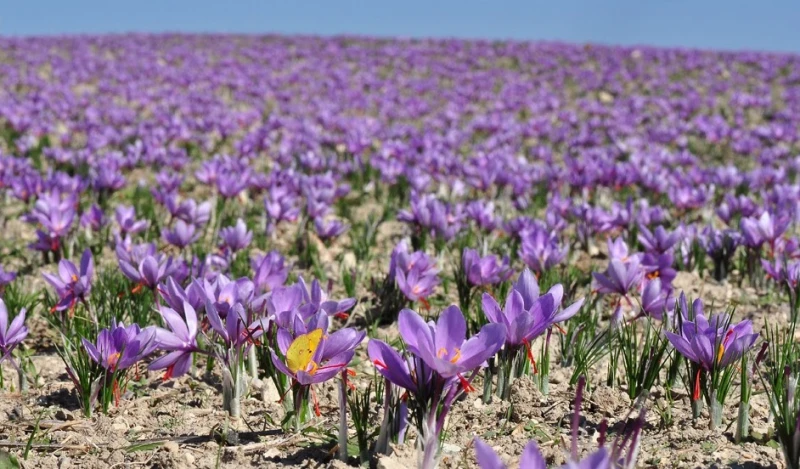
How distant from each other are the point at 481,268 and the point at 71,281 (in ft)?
5.53

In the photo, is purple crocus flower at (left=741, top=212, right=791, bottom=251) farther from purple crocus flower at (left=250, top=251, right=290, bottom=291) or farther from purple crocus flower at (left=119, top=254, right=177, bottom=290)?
purple crocus flower at (left=119, top=254, right=177, bottom=290)

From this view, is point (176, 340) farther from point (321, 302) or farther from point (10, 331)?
point (10, 331)

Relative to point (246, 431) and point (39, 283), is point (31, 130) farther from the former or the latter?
point (246, 431)

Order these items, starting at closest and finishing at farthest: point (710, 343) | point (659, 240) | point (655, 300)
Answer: point (710, 343)
point (655, 300)
point (659, 240)

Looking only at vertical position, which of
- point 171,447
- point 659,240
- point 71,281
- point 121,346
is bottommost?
point 171,447

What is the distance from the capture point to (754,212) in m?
4.61

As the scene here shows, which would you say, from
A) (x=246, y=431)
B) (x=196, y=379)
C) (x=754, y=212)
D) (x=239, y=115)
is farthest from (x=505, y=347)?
(x=239, y=115)

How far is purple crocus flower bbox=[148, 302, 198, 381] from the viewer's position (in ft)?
6.47

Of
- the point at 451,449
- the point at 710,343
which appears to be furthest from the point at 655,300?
the point at 451,449

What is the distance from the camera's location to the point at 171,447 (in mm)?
1918

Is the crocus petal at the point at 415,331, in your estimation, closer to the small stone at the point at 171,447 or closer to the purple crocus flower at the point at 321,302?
the purple crocus flower at the point at 321,302

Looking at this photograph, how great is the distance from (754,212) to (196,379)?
12.7ft

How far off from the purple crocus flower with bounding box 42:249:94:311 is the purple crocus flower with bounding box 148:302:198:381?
2.35 feet

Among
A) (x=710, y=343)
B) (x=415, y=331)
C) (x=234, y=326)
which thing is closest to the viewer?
(x=415, y=331)
